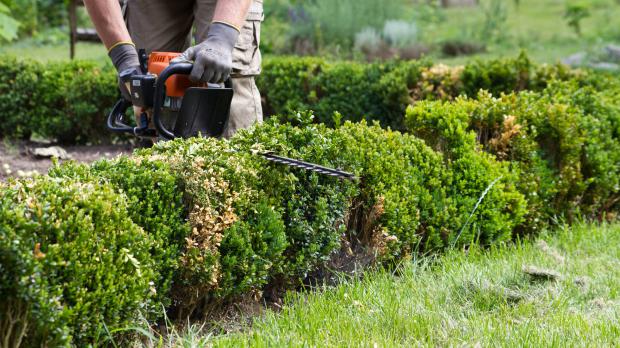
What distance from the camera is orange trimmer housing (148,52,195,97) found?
3686 mm

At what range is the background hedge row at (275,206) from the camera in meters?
2.65

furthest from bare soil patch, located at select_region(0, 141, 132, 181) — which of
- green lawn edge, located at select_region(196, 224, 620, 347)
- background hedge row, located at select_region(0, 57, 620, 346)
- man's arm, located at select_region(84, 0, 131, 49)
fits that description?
green lawn edge, located at select_region(196, 224, 620, 347)

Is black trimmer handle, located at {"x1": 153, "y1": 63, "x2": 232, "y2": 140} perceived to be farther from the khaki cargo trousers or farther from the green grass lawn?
the green grass lawn

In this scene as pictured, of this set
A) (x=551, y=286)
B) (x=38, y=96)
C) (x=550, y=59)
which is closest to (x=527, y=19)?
(x=550, y=59)

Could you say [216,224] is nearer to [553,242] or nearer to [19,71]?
[553,242]

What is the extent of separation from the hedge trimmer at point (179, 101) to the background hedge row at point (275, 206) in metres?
0.19

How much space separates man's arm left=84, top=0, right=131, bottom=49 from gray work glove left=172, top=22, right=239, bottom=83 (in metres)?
0.45

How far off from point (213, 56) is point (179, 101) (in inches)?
10.9

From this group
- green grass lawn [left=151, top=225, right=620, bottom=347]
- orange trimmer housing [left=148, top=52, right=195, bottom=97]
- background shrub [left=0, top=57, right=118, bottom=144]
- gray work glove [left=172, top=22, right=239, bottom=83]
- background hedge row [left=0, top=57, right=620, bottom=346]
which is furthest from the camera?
background shrub [left=0, top=57, right=118, bottom=144]

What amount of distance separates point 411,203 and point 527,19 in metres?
17.2

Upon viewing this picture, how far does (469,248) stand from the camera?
4.34 m

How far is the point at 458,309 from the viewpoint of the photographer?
3438 mm

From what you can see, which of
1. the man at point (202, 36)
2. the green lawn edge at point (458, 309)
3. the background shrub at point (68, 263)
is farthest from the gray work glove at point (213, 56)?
the green lawn edge at point (458, 309)

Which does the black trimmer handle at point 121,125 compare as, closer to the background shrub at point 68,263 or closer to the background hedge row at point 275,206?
the background hedge row at point 275,206
